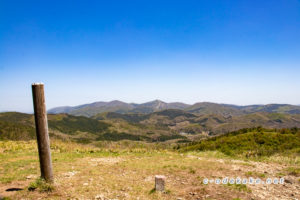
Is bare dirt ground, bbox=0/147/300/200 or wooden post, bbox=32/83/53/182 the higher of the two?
wooden post, bbox=32/83/53/182

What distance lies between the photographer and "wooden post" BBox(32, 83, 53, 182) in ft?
26.0

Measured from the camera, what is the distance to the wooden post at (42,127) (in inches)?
312

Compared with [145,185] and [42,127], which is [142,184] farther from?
[42,127]

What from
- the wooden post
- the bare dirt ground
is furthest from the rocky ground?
the wooden post

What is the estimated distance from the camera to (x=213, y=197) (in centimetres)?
789

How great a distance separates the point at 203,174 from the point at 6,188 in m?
10.8

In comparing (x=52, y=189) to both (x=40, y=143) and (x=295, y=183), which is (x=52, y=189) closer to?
(x=40, y=143)

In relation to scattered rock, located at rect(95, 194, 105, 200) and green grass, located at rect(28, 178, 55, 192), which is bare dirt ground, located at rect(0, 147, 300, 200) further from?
green grass, located at rect(28, 178, 55, 192)

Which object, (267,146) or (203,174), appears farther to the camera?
(267,146)

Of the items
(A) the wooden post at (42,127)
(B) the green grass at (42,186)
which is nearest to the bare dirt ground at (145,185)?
(B) the green grass at (42,186)

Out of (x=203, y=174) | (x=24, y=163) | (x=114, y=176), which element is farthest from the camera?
(x=24, y=163)

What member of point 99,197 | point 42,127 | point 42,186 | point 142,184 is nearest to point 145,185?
point 142,184

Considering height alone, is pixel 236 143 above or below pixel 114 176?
below

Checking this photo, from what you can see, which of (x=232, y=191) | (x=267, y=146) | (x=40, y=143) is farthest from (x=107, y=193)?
(x=267, y=146)
